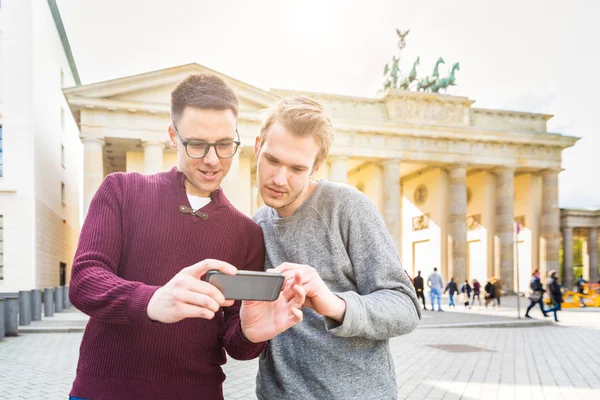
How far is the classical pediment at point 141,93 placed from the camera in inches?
1171

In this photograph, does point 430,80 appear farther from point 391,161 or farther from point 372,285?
point 372,285

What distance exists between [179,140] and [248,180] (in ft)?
107

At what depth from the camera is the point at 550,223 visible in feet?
135

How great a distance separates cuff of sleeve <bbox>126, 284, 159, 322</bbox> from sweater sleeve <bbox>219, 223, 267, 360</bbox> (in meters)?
0.50

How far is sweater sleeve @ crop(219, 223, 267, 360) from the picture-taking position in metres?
1.84

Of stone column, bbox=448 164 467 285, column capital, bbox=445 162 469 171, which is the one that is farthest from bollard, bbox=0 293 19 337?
column capital, bbox=445 162 469 171

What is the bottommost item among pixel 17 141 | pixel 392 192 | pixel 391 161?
pixel 392 192

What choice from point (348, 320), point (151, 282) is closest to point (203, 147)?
point (151, 282)

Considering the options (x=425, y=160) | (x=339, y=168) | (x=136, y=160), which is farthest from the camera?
(x=425, y=160)

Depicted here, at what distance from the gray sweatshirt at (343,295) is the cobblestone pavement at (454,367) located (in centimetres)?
529

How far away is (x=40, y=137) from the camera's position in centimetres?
2600

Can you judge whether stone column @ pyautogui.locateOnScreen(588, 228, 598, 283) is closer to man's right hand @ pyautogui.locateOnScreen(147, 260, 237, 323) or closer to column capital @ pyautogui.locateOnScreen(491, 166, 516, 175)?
column capital @ pyautogui.locateOnScreen(491, 166, 516, 175)

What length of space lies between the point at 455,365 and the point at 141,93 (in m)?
27.2

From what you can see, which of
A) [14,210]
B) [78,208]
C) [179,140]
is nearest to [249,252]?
[179,140]
